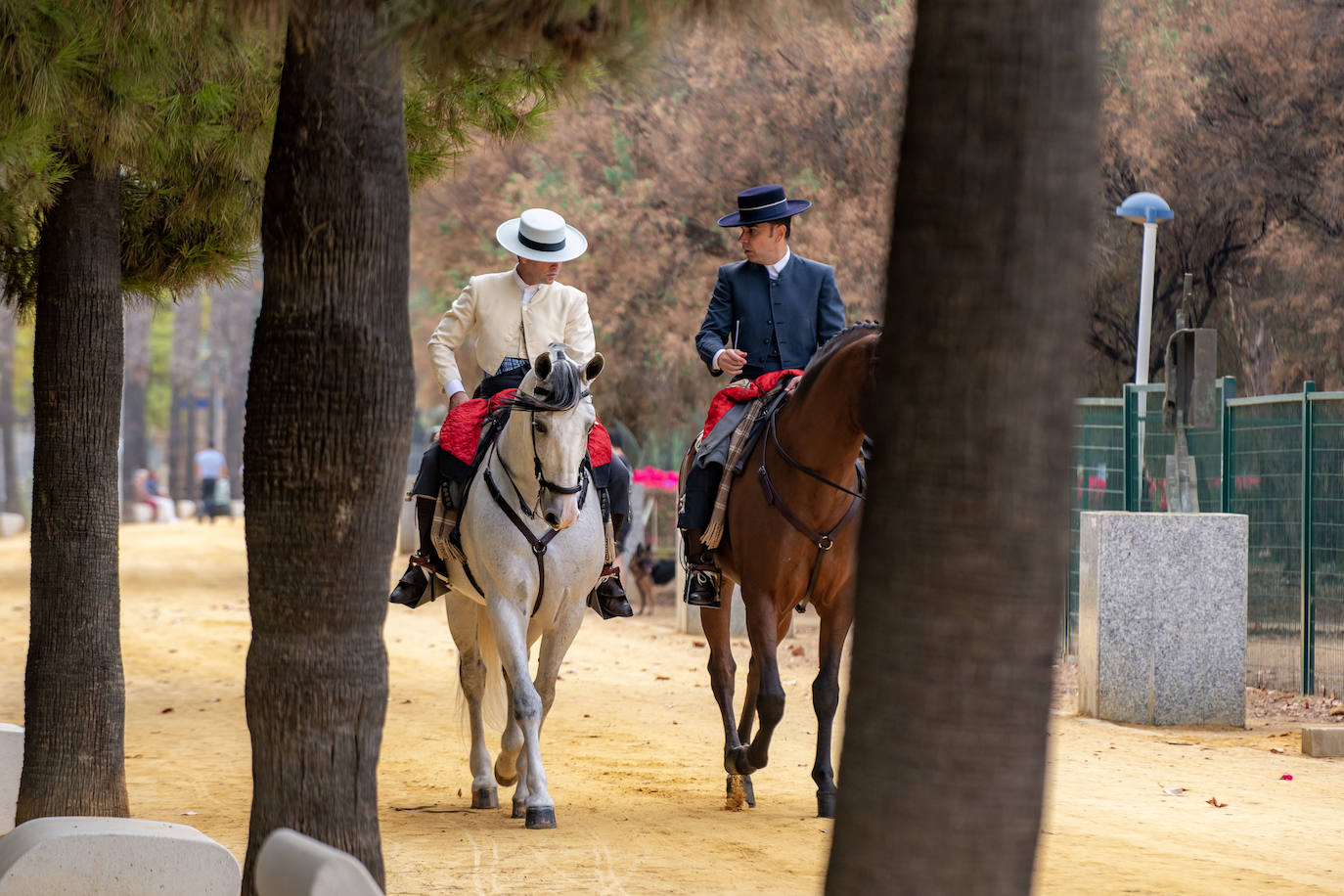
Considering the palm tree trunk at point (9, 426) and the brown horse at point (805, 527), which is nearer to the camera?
the brown horse at point (805, 527)

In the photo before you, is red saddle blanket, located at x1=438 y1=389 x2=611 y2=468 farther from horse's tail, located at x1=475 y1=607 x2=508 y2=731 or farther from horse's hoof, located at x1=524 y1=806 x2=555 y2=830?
horse's hoof, located at x1=524 y1=806 x2=555 y2=830

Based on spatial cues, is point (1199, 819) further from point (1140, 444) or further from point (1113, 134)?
point (1113, 134)

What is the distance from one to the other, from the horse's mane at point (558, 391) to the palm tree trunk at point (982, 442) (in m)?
5.04

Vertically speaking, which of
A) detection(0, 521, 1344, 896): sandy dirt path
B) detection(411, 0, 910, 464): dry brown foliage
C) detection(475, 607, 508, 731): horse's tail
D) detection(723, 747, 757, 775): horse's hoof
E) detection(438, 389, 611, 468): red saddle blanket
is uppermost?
detection(411, 0, 910, 464): dry brown foliage

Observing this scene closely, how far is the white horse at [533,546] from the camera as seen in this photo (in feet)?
25.7

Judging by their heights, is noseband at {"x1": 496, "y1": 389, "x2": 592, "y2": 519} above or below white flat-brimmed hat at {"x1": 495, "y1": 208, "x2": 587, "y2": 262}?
below

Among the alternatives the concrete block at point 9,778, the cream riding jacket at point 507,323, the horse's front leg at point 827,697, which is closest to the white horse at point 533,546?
the cream riding jacket at point 507,323

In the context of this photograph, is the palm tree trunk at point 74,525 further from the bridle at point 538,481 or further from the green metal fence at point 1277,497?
the green metal fence at point 1277,497

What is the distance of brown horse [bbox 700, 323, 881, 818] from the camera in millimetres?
7801

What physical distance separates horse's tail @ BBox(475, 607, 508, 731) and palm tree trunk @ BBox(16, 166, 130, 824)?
2.20 metres

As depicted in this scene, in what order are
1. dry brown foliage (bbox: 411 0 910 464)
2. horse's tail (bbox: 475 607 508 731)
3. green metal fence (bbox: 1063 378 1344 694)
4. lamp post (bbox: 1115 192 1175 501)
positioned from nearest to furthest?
horse's tail (bbox: 475 607 508 731)
green metal fence (bbox: 1063 378 1344 694)
lamp post (bbox: 1115 192 1175 501)
dry brown foliage (bbox: 411 0 910 464)

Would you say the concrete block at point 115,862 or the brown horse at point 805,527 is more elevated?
the brown horse at point 805,527

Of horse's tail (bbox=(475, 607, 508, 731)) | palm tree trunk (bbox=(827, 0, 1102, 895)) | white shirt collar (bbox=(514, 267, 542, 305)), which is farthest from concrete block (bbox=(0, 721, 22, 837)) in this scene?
palm tree trunk (bbox=(827, 0, 1102, 895))

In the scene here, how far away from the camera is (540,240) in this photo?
29.2 feet
